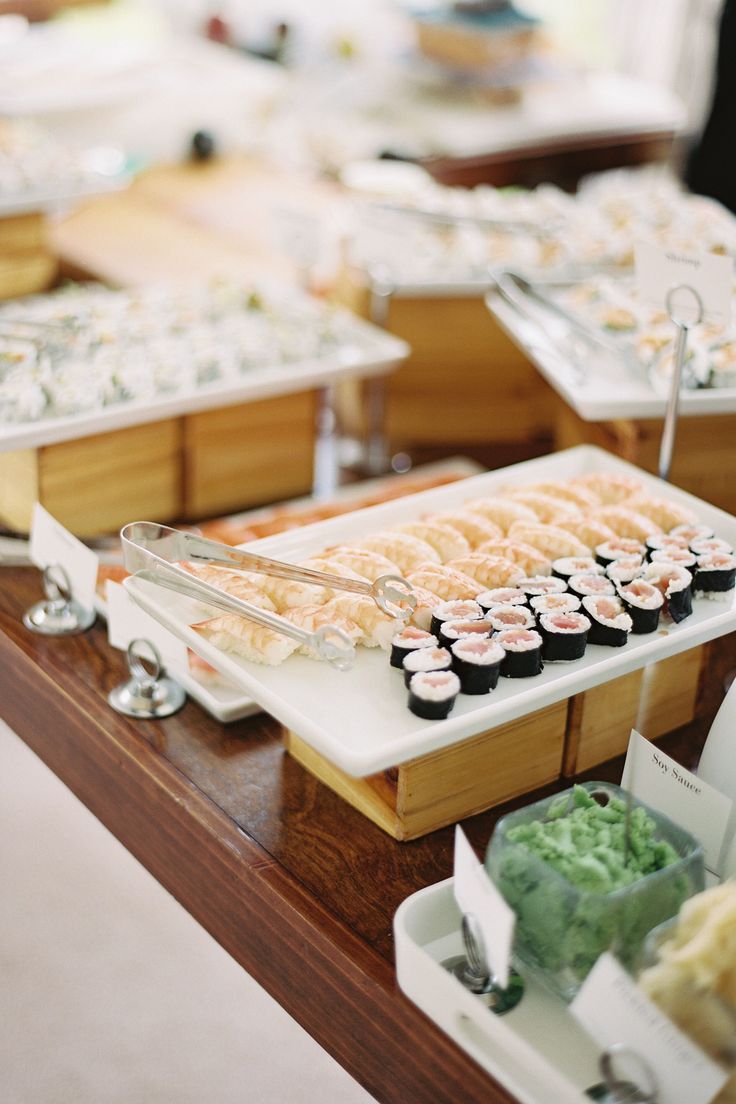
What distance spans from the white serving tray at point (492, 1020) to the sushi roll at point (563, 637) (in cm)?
34

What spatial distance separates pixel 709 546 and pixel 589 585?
0.23m

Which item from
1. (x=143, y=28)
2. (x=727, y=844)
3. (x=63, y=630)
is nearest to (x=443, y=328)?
(x=63, y=630)

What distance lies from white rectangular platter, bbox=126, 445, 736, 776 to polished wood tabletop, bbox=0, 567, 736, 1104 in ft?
0.83

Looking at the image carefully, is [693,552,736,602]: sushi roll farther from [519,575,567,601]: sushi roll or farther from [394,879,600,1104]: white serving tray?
[394,879,600,1104]: white serving tray

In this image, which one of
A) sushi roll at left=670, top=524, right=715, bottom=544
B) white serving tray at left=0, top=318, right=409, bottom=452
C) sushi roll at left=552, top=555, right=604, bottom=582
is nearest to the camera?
sushi roll at left=552, top=555, right=604, bottom=582

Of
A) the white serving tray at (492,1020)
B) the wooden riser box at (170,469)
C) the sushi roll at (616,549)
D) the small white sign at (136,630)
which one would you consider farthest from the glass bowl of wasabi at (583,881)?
the wooden riser box at (170,469)

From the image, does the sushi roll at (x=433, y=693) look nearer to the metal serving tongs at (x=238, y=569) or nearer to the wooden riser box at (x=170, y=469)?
the metal serving tongs at (x=238, y=569)

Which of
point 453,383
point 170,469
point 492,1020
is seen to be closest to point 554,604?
point 492,1020

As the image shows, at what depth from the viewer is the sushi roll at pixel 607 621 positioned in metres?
1.70

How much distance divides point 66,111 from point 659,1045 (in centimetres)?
404

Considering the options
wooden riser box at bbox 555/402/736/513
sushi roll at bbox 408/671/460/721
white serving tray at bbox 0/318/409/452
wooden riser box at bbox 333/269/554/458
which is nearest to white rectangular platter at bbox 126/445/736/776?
sushi roll at bbox 408/671/460/721

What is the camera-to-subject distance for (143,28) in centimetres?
537

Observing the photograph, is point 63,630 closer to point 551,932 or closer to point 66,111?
point 551,932

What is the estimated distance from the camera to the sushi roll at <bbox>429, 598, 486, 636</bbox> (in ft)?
5.51
